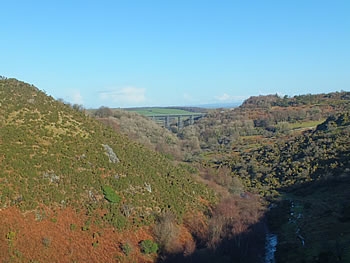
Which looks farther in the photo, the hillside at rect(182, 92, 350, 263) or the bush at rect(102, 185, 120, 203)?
the hillside at rect(182, 92, 350, 263)

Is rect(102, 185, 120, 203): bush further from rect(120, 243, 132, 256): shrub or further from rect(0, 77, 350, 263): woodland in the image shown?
rect(120, 243, 132, 256): shrub

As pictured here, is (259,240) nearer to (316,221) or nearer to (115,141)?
(316,221)

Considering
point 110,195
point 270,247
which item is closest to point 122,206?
point 110,195

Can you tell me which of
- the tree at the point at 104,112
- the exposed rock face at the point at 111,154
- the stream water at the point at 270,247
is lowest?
the stream water at the point at 270,247

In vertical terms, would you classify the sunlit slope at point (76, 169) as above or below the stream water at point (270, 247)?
above

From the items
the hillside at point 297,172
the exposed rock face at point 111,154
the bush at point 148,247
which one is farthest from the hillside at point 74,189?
the hillside at point 297,172

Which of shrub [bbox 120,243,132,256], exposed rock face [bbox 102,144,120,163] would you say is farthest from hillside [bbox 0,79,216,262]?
shrub [bbox 120,243,132,256]

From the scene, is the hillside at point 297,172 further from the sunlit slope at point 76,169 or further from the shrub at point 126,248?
the shrub at point 126,248

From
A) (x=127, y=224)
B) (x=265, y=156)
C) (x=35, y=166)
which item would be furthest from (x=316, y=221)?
(x=265, y=156)
